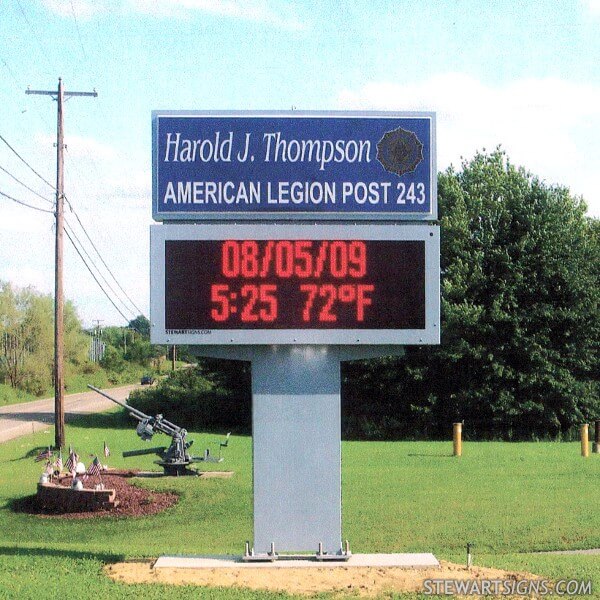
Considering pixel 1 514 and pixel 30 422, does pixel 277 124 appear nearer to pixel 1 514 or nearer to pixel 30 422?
pixel 1 514

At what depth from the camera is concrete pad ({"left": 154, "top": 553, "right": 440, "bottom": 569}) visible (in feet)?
36.0

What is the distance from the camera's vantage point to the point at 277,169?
11.3 m

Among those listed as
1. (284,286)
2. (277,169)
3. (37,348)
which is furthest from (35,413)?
(284,286)

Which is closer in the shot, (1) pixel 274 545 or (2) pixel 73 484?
(1) pixel 274 545

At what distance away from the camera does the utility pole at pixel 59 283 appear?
98.9ft

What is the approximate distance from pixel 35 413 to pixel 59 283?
20692 millimetres

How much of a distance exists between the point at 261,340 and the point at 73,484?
32.6 ft

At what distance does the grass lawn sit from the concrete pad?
0.84 metres

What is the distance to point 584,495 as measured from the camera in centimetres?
2023

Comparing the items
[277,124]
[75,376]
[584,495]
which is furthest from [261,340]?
[75,376]

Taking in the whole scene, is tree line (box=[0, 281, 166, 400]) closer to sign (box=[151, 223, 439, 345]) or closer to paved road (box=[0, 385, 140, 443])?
paved road (box=[0, 385, 140, 443])

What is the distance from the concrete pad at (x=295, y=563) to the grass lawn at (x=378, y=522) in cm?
84

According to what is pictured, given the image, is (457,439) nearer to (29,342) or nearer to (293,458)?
(293,458)

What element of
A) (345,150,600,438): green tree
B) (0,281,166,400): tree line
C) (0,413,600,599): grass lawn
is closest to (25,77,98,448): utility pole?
(0,413,600,599): grass lawn
